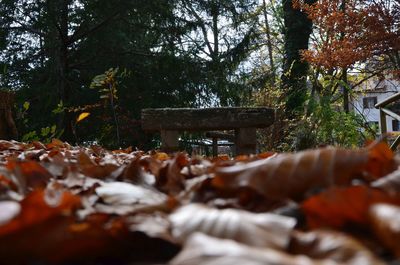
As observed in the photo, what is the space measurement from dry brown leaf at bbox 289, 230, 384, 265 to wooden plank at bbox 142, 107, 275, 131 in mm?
4225

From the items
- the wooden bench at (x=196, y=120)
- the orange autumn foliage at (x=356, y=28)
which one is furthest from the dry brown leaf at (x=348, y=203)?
the orange autumn foliage at (x=356, y=28)

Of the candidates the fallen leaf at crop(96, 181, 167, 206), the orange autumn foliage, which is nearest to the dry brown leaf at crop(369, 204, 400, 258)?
the fallen leaf at crop(96, 181, 167, 206)

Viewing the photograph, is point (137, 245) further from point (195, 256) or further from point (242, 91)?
point (242, 91)

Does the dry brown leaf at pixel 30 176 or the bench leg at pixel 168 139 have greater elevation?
the dry brown leaf at pixel 30 176

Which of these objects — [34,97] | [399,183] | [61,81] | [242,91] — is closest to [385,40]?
[242,91]

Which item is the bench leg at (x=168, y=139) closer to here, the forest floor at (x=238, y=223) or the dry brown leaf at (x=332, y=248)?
the forest floor at (x=238, y=223)

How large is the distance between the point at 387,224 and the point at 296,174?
236mm

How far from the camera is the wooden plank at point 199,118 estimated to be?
15.4ft

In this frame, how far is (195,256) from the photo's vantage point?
40 centimetres

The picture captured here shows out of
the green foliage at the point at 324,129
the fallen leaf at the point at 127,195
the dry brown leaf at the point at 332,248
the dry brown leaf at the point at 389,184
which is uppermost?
the dry brown leaf at the point at 389,184

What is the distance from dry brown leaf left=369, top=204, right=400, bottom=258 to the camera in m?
0.43

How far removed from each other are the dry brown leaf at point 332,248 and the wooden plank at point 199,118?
4225 mm

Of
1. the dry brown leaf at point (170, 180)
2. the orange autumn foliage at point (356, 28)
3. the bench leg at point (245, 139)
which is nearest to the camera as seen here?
the dry brown leaf at point (170, 180)

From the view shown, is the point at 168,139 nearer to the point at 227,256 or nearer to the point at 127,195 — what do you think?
the point at 127,195
